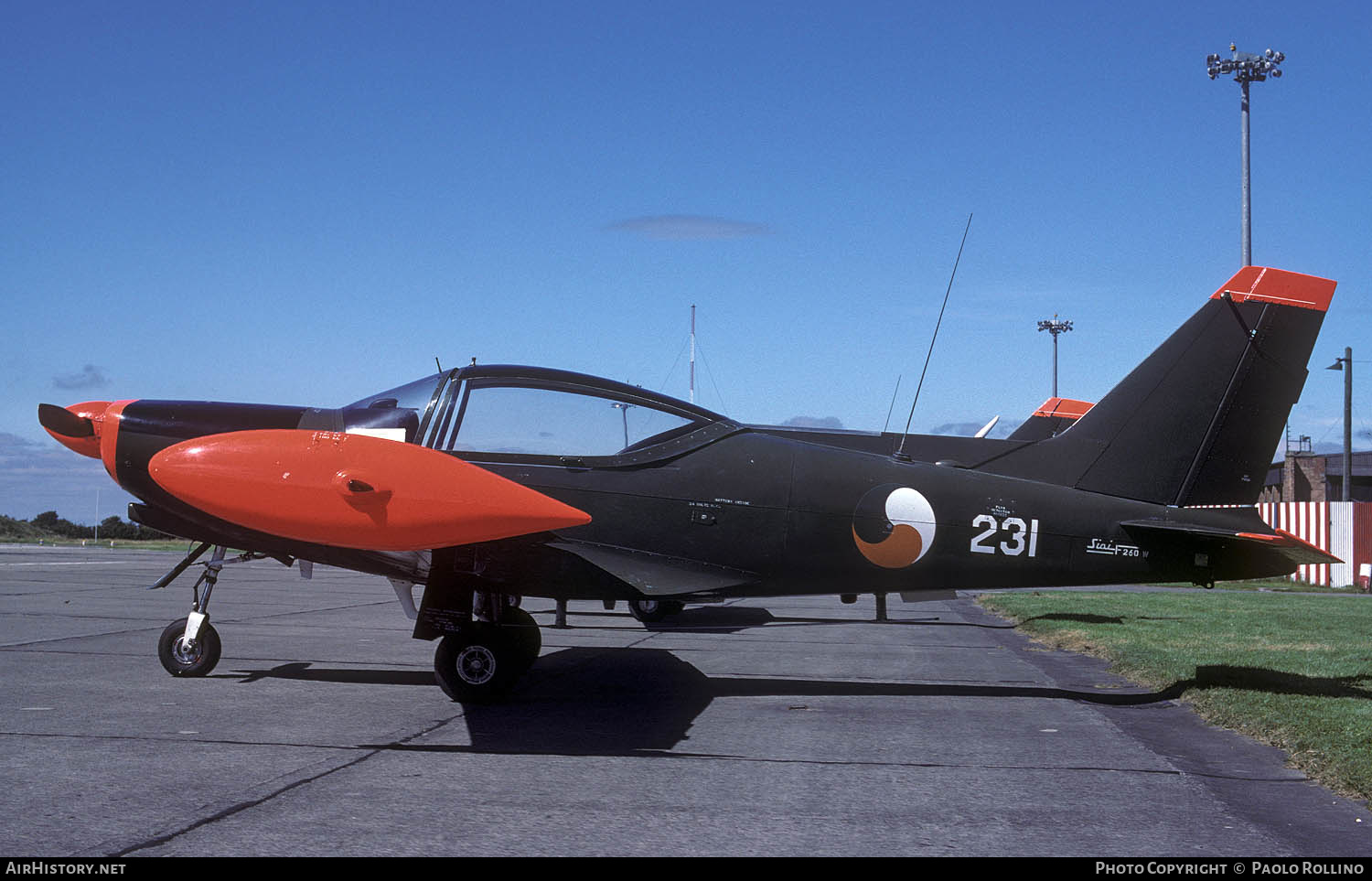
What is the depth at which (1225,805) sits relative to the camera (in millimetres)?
Result: 5801

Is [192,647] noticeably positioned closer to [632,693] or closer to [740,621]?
[632,693]

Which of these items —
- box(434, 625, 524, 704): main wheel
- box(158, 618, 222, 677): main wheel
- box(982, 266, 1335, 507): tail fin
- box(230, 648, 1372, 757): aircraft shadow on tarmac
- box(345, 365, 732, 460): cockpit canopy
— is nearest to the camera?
box(230, 648, 1372, 757): aircraft shadow on tarmac

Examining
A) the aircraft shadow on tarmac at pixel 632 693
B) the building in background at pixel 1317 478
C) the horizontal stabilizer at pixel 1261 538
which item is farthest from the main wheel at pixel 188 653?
the building in background at pixel 1317 478

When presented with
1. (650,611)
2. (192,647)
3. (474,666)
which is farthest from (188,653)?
(650,611)

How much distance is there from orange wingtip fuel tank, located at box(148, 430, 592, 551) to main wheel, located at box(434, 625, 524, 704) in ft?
5.68

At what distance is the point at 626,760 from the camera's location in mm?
6742

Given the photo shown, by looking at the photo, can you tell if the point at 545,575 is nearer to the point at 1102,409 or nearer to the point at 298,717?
the point at 298,717

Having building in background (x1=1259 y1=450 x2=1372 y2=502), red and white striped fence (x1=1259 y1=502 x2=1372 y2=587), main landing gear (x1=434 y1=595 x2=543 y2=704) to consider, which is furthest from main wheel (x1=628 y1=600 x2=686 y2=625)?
building in background (x1=1259 y1=450 x2=1372 y2=502)

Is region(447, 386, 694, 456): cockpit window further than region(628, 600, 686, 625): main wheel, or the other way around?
region(628, 600, 686, 625): main wheel

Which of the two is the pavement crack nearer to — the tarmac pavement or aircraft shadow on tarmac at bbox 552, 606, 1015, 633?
the tarmac pavement

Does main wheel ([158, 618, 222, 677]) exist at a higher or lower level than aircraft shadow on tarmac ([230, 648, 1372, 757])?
higher

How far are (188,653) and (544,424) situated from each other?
141 inches

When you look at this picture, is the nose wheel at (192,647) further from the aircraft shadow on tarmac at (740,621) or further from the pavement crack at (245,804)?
the aircraft shadow on tarmac at (740,621)

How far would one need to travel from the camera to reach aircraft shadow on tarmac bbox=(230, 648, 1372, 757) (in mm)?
7332
